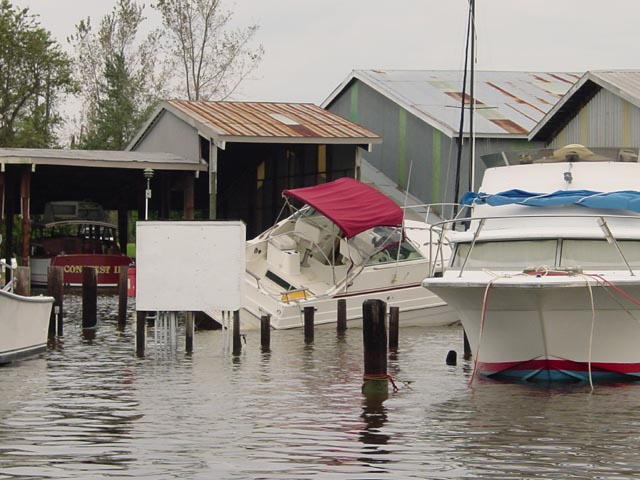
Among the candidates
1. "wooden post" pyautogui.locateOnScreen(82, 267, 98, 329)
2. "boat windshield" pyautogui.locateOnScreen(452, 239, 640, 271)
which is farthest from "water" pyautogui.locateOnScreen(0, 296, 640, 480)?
"wooden post" pyautogui.locateOnScreen(82, 267, 98, 329)

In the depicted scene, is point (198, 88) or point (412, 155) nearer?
point (412, 155)

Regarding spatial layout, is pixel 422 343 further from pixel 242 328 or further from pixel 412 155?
pixel 412 155

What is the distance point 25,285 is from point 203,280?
435 cm

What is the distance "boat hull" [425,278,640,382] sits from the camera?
1791cm

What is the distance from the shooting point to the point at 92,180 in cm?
5262

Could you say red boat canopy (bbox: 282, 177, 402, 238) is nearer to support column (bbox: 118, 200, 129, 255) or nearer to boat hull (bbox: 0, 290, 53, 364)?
boat hull (bbox: 0, 290, 53, 364)

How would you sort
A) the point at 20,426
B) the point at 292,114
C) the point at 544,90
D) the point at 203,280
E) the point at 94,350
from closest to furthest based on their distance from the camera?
1. the point at 20,426
2. the point at 203,280
3. the point at 94,350
4. the point at 292,114
5. the point at 544,90

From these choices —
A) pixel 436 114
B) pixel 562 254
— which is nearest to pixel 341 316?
pixel 562 254

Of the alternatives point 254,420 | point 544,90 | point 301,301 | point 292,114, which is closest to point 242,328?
point 301,301

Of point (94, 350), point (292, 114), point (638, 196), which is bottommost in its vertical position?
point (94, 350)

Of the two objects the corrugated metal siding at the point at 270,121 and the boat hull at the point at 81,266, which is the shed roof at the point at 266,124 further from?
the boat hull at the point at 81,266

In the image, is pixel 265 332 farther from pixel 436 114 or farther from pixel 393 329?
pixel 436 114

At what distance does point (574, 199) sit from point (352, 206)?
12647 millimetres

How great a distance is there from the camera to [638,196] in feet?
64.4
